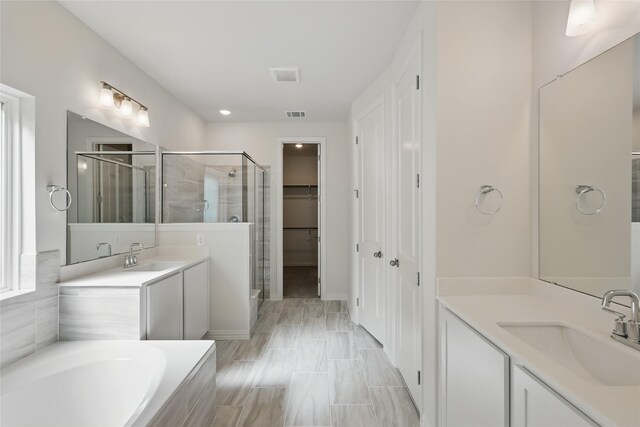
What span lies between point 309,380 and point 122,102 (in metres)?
2.76

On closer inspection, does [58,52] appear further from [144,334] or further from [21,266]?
[144,334]

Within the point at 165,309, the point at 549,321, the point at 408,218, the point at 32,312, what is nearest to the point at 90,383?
the point at 32,312

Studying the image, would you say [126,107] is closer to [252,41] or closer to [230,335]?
[252,41]

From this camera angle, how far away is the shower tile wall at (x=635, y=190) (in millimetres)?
1157

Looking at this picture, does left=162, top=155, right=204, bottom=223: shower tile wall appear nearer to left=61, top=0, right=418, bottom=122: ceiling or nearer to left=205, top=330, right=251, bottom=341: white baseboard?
left=61, top=0, right=418, bottom=122: ceiling

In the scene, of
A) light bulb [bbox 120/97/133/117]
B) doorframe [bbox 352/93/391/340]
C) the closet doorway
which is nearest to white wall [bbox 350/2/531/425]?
doorframe [bbox 352/93/391/340]

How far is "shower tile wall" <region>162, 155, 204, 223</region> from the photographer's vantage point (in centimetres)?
329

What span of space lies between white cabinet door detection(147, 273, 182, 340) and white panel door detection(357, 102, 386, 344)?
1.84m

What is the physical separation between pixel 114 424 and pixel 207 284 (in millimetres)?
1712

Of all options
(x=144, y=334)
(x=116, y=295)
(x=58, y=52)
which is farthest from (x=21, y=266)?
(x=58, y=52)

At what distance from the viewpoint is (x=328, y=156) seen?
458 cm

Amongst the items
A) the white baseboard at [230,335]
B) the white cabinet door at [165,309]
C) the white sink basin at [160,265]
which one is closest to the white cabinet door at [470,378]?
the white cabinet door at [165,309]

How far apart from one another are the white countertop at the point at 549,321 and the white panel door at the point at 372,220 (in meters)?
1.38

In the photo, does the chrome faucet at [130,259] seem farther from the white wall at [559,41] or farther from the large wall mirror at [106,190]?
the white wall at [559,41]
